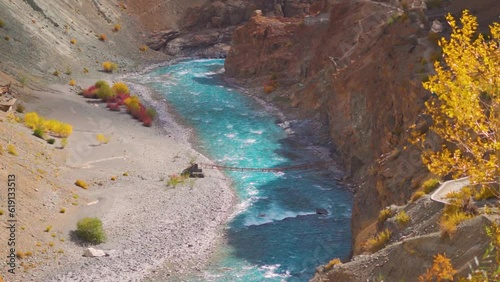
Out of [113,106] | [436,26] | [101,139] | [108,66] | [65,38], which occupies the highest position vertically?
[436,26]

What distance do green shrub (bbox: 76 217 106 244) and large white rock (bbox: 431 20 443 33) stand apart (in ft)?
77.4

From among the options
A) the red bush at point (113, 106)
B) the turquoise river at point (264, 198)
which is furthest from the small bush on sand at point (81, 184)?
the red bush at point (113, 106)

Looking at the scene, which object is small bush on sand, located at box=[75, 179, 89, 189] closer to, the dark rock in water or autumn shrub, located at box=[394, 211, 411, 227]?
the dark rock in water

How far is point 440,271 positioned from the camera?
625 inches

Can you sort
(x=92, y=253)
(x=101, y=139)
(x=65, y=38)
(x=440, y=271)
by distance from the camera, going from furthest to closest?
1. (x=65, y=38)
2. (x=101, y=139)
3. (x=92, y=253)
4. (x=440, y=271)

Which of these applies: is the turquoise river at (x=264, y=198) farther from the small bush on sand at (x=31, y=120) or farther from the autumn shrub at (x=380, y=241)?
the small bush on sand at (x=31, y=120)

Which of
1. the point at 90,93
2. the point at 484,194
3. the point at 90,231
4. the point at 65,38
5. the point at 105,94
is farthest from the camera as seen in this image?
the point at 65,38

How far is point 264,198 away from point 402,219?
21.5 m

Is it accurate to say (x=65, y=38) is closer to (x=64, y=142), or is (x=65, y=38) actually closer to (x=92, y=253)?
(x=64, y=142)

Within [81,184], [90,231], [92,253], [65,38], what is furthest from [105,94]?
Answer: [92,253]

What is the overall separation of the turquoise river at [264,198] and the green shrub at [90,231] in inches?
246

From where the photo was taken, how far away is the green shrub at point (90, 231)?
109 feet

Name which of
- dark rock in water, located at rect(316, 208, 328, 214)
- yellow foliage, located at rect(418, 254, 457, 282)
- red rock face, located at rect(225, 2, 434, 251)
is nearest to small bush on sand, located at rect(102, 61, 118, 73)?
red rock face, located at rect(225, 2, 434, 251)

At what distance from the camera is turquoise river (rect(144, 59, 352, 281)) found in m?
32.6
